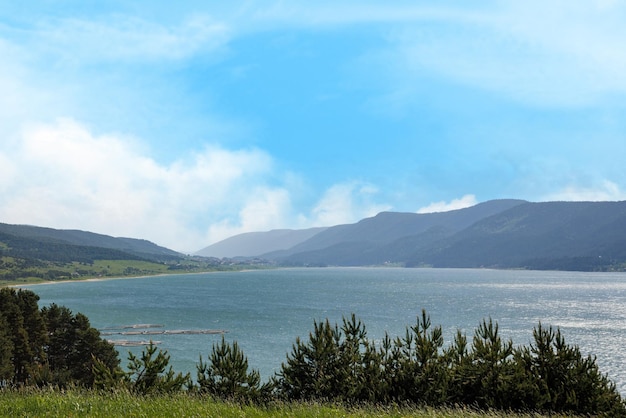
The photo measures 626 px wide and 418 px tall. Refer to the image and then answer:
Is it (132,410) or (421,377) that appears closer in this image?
(132,410)

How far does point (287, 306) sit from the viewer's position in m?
177

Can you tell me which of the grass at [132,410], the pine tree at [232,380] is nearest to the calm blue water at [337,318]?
the pine tree at [232,380]

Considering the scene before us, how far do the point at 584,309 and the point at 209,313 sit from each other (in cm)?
13284

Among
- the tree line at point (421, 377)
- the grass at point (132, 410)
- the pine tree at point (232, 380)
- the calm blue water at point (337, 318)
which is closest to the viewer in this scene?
the grass at point (132, 410)

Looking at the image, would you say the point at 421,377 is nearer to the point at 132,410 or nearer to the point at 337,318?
the point at 132,410

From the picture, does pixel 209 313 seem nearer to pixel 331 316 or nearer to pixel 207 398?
pixel 331 316

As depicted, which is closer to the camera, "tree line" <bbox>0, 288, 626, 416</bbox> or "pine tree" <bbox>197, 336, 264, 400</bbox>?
"tree line" <bbox>0, 288, 626, 416</bbox>

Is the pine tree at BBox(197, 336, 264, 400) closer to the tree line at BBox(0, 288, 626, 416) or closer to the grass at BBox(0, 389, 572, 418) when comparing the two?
the tree line at BBox(0, 288, 626, 416)

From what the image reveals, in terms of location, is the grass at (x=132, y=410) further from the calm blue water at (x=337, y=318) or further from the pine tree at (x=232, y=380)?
the calm blue water at (x=337, y=318)

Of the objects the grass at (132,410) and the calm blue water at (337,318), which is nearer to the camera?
the grass at (132,410)

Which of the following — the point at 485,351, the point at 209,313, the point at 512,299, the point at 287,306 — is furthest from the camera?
the point at 512,299

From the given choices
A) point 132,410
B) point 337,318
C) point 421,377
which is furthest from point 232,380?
point 337,318

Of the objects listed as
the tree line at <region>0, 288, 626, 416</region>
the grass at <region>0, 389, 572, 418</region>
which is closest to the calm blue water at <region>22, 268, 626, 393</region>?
the tree line at <region>0, 288, 626, 416</region>

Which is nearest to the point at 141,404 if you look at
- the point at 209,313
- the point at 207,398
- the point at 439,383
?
the point at 207,398
